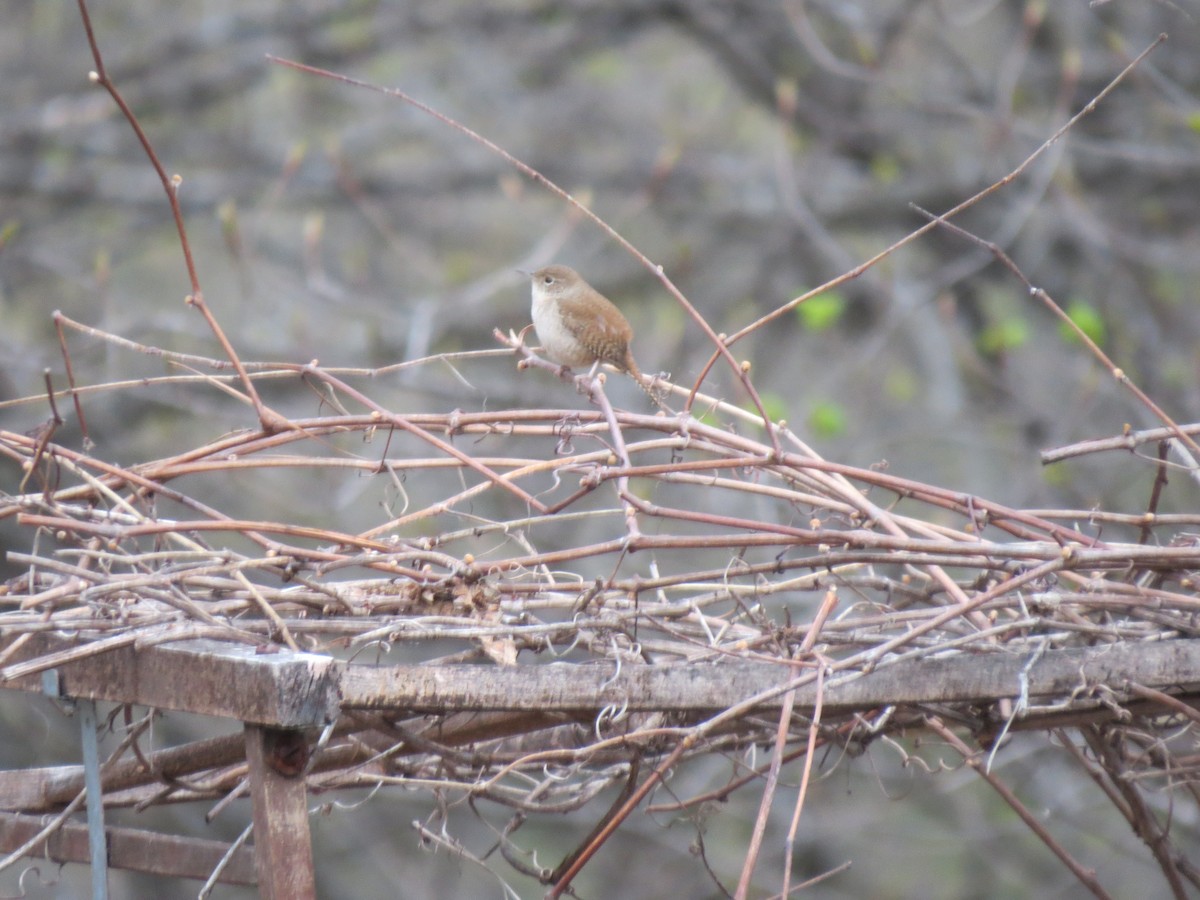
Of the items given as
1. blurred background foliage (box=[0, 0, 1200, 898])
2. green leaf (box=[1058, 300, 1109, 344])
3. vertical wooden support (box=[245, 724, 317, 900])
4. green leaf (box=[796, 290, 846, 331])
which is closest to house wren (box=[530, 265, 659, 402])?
vertical wooden support (box=[245, 724, 317, 900])

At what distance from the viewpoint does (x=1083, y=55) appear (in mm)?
4605

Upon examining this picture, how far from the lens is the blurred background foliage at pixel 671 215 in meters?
4.44

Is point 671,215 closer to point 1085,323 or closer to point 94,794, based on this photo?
point 1085,323

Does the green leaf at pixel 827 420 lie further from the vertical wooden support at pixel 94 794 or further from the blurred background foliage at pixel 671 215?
the vertical wooden support at pixel 94 794

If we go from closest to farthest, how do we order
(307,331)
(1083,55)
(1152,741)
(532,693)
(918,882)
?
1. (532,693)
2. (1152,741)
3. (1083,55)
4. (307,331)
5. (918,882)

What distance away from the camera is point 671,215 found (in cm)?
490

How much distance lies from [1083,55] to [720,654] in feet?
13.4

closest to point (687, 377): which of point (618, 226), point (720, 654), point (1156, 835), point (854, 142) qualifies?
point (618, 226)

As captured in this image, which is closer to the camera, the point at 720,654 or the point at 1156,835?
the point at 720,654

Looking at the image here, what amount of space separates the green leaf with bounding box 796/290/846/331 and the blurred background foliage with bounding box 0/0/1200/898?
2 centimetres

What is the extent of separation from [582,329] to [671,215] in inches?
99.6

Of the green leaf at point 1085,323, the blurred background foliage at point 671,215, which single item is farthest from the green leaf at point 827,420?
the green leaf at point 1085,323

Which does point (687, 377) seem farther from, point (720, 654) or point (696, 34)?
point (720, 654)

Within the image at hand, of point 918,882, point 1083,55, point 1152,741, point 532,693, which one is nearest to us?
point 532,693
